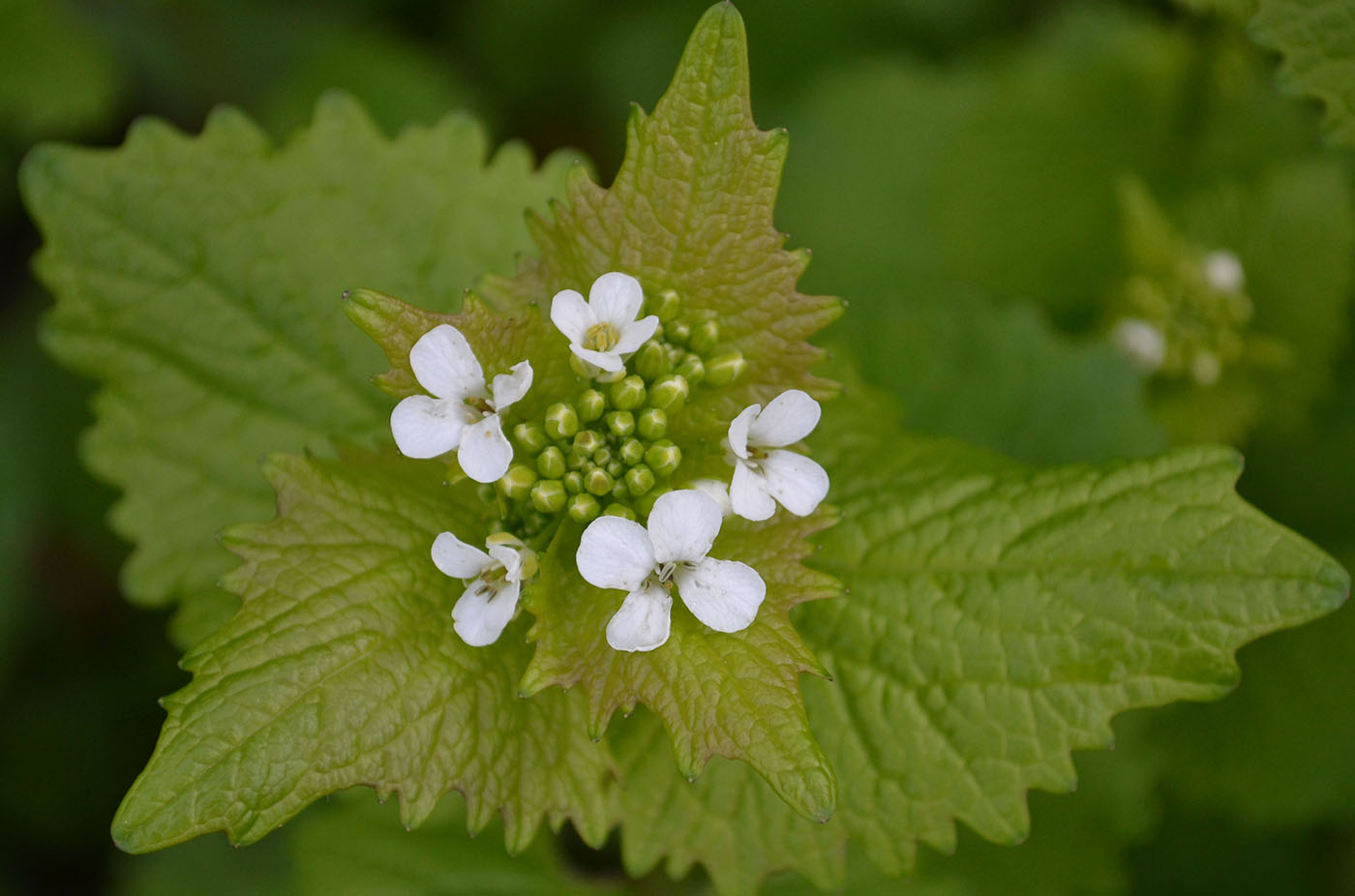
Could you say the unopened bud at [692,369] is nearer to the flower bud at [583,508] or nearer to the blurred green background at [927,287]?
the flower bud at [583,508]

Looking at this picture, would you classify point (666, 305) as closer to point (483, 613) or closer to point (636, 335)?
point (636, 335)

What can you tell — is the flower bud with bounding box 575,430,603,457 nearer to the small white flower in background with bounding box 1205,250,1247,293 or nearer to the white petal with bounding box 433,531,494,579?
the white petal with bounding box 433,531,494,579

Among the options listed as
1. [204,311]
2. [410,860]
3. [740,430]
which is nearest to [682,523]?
[740,430]

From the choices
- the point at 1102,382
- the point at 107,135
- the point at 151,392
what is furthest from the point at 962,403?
the point at 107,135

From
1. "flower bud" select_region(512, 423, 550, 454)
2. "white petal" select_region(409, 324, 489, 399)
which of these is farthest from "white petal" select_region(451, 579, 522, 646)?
"white petal" select_region(409, 324, 489, 399)

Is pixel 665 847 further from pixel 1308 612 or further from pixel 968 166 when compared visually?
pixel 968 166

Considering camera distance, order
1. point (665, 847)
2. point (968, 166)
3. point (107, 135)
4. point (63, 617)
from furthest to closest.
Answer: point (107, 135) → point (63, 617) → point (968, 166) → point (665, 847)
